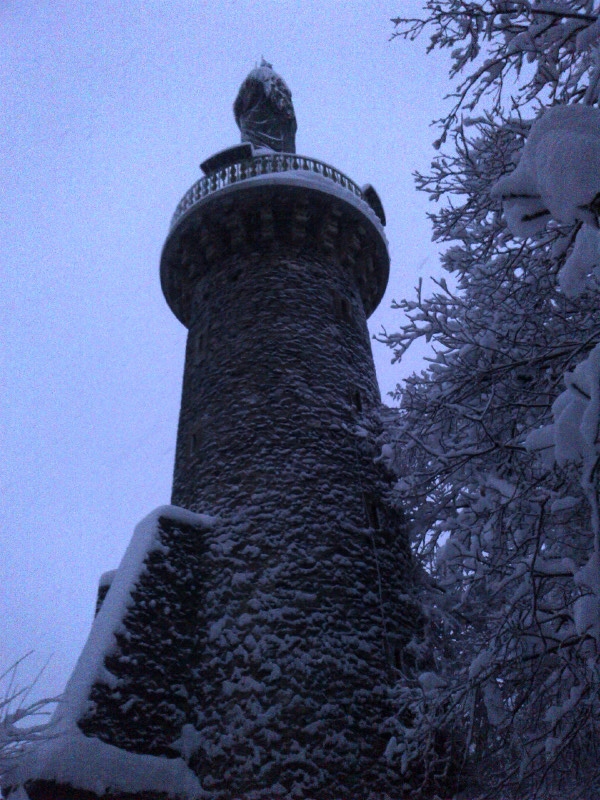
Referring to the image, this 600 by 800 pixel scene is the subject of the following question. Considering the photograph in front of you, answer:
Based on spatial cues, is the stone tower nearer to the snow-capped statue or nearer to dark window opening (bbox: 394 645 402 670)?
dark window opening (bbox: 394 645 402 670)

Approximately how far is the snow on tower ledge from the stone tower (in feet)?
0.07

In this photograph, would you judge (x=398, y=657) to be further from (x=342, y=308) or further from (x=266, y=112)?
(x=266, y=112)

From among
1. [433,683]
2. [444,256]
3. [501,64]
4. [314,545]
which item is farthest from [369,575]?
[501,64]

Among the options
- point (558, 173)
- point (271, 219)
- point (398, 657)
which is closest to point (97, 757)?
point (398, 657)

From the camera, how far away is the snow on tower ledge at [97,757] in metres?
6.71

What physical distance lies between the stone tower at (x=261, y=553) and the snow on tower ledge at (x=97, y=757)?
2cm

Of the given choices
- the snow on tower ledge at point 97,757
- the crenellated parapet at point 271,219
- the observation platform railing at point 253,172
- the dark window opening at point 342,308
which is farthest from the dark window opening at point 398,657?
the observation platform railing at point 253,172

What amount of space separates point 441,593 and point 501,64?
6.95 metres

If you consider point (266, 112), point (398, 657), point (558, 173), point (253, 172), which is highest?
point (266, 112)

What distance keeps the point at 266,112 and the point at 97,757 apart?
16.0 metres

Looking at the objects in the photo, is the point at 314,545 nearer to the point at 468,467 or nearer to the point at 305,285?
the point at 468,467

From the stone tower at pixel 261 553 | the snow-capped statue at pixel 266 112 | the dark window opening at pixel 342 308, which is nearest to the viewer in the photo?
the stone tower at pixel 261 553

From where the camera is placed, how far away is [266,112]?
Result: 59.7 ft

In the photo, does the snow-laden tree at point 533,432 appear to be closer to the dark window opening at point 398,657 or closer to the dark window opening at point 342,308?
the dark window opening at point 398,657
